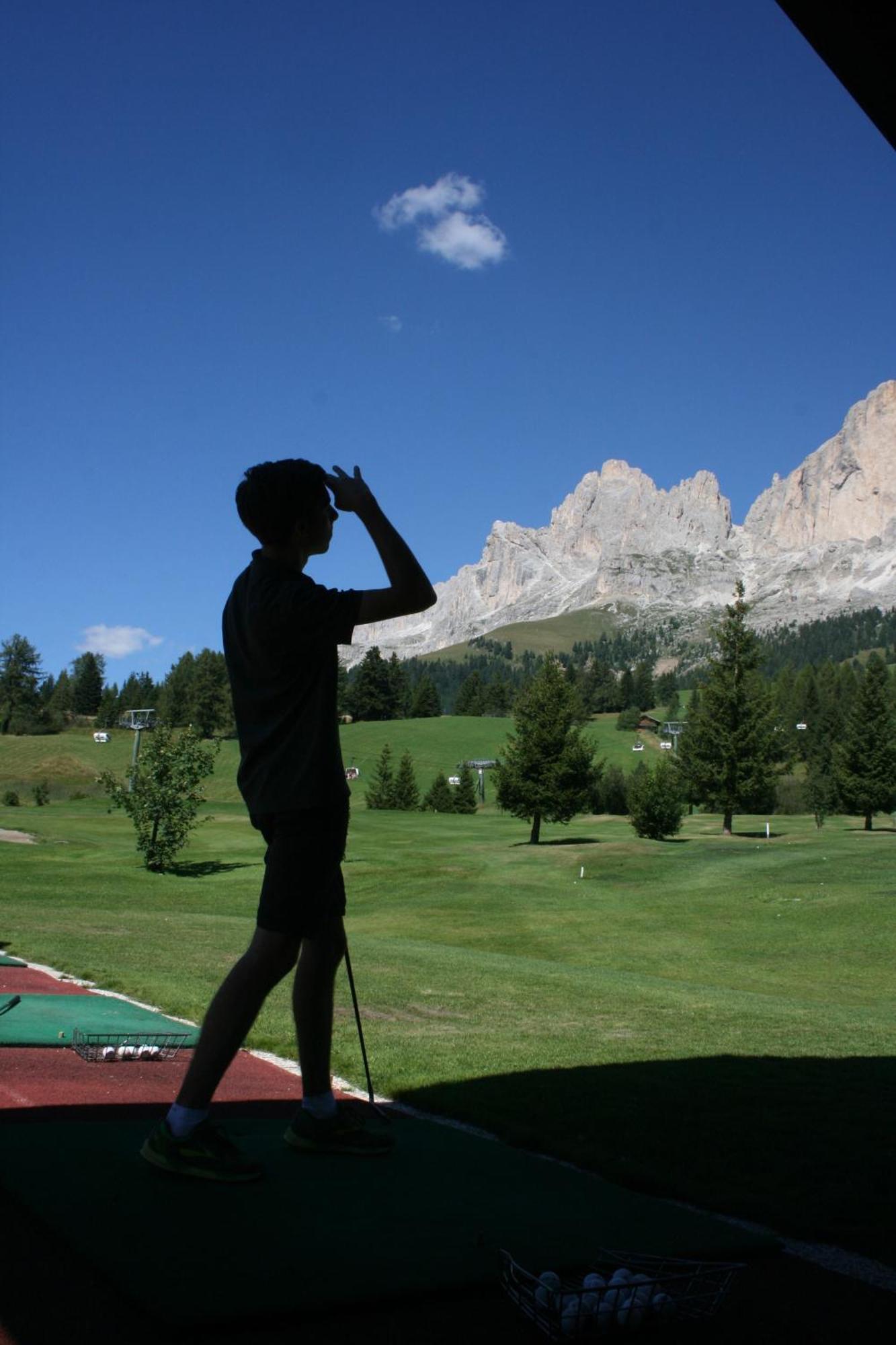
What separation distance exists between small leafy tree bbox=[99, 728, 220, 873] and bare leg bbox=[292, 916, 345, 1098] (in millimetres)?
32497

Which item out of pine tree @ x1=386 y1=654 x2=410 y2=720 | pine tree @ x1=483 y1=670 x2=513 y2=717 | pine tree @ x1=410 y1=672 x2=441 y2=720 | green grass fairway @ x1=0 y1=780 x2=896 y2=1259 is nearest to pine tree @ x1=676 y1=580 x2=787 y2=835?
green grass fairway @ x1=0 y1=780 x2=896 y2=1259

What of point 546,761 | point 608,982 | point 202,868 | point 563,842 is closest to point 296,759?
point 608,982

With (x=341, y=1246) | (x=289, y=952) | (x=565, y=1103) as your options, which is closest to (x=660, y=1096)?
(x=565, y=1103)

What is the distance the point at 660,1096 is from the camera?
17.8 feet

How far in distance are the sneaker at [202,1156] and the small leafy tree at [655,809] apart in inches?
1775

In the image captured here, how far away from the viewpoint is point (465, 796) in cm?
7975

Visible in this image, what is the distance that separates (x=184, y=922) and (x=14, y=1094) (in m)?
16.1

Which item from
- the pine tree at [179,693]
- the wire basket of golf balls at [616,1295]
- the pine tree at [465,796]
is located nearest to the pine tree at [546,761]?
the pine tree at [465,796]

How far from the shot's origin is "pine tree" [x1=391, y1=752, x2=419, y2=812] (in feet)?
252

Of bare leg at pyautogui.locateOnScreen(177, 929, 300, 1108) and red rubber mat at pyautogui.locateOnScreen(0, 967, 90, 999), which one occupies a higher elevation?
bare leg at pyautogui.locateOnScreen(177, 929, 300, 1108)

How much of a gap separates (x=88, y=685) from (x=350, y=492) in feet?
467

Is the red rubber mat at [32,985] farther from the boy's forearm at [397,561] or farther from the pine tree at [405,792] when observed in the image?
the pine tree at [405,792]

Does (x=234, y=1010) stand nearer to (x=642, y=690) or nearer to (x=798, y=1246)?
(x=798, y=1246)

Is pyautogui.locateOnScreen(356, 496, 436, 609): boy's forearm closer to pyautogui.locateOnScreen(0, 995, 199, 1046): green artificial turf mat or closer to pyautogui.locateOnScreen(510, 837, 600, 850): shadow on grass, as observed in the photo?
pyautogui.locateOnScreen(0, 995, 199, 1046): green artificial turf mat
